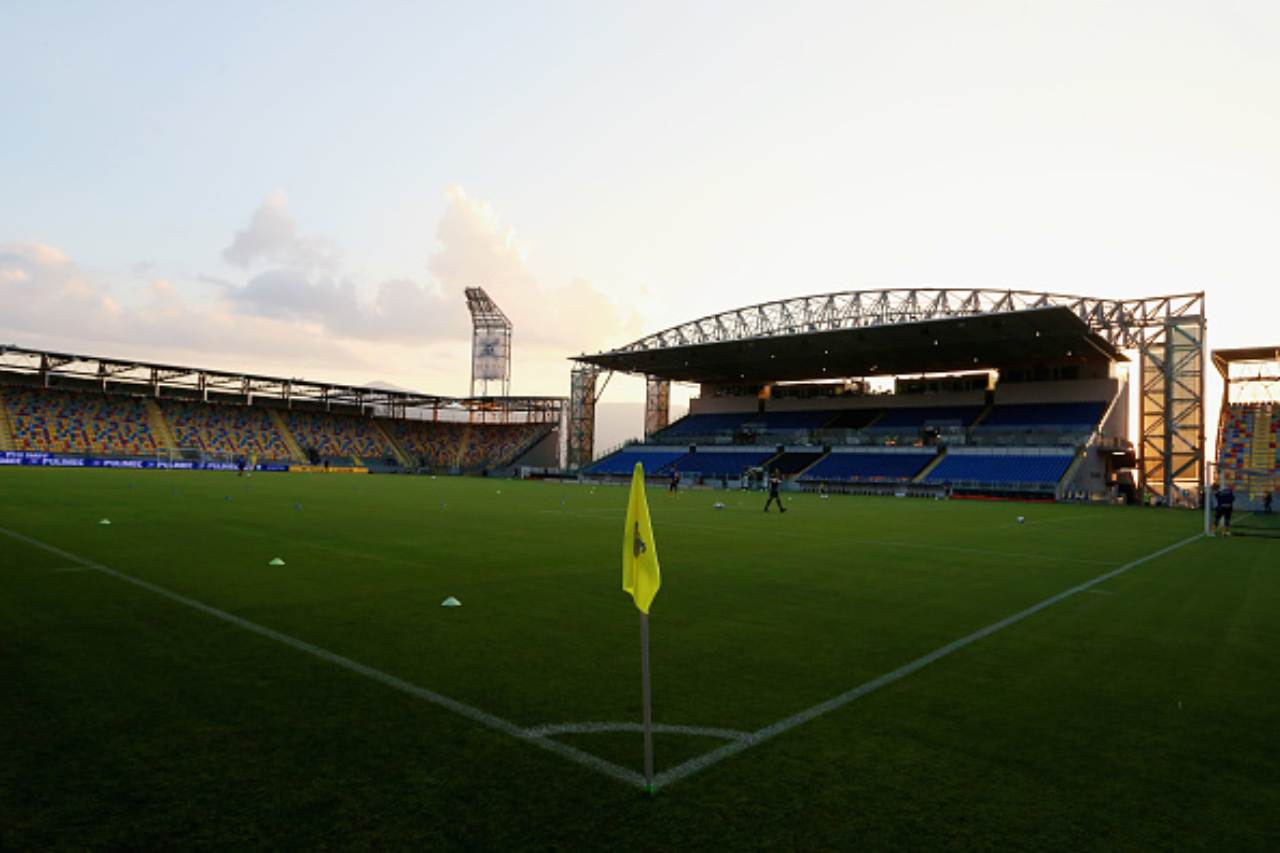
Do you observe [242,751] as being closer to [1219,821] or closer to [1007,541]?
[1219,821]

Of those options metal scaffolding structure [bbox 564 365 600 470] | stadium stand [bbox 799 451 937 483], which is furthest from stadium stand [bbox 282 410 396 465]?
stadium stand [bbox 799 451 937 483]

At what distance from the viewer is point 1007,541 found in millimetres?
17297

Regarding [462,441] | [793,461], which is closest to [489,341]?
[462,441]

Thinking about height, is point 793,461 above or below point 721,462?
above

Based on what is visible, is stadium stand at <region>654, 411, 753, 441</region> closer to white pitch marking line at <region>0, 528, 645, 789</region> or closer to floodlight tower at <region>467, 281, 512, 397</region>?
floodlight tower at <region>467, 281, 512, 397</region>

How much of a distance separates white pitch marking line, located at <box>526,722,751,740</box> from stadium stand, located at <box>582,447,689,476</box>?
182ft

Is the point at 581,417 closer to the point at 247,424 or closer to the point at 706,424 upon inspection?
the point at 706,424

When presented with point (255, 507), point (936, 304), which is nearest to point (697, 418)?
point (936, 304)

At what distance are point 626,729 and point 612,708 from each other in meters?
0.37

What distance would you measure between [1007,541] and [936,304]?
124 ft

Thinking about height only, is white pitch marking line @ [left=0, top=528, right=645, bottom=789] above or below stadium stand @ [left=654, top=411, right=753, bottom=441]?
below

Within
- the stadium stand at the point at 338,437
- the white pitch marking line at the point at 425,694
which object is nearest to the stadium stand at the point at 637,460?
the stadium stand at the point at 338,437

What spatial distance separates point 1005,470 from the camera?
47000 mm

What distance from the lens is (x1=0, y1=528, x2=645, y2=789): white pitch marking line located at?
3854mm
